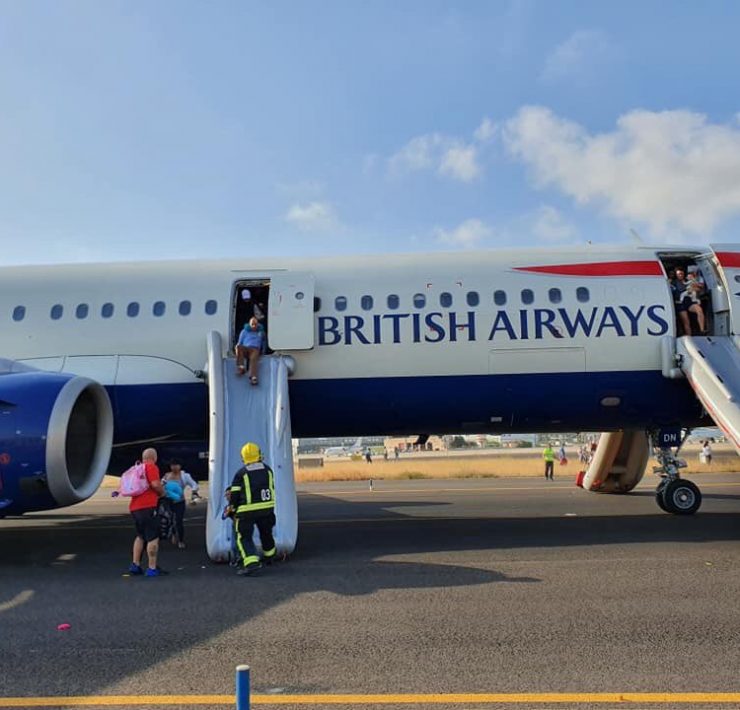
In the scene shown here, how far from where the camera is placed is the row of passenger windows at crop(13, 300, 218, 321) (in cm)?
1196

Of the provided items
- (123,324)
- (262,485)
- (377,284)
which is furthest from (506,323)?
(123,324)

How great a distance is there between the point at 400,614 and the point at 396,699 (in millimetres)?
1951

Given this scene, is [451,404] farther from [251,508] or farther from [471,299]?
[251,508]

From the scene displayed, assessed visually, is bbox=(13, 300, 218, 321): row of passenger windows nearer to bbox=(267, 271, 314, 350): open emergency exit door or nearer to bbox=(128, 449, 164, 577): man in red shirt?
bbox=(267, 271, 314, 350): open emergency exit door

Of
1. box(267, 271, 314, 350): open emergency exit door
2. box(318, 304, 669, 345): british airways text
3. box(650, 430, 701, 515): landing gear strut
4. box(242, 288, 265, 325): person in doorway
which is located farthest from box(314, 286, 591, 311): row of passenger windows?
box(650, 430, 701, 515): landing gear strut

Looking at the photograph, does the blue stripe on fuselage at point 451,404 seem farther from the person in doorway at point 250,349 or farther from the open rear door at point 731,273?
the open rear door at point 731,273

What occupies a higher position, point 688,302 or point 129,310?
point 129,310

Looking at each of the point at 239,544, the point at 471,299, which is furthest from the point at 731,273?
the point at 239,544

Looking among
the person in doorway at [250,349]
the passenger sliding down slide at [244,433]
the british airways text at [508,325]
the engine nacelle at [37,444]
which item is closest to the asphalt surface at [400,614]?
the passenger sliding down slide at [244,433]

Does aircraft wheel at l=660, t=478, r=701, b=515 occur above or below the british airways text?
below

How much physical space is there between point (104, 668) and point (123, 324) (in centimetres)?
789

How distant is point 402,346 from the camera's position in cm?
1137

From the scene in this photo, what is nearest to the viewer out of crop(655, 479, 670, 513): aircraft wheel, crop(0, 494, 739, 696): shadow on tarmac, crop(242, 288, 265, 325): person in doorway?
crop(0, 494, 739, 696): shadow on tarmac

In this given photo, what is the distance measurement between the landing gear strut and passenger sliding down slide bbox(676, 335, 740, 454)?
82.2 inches
